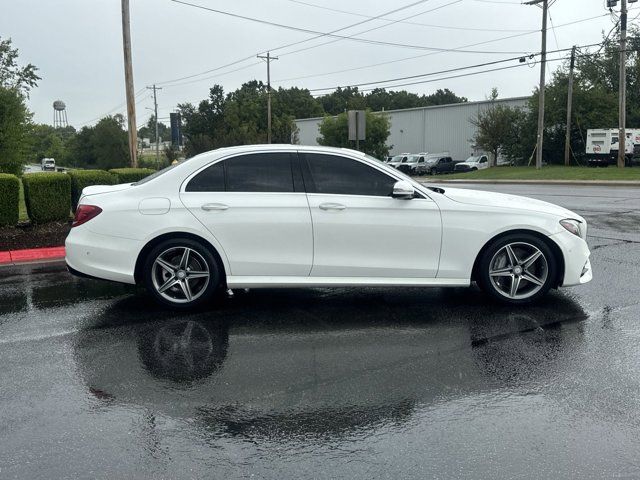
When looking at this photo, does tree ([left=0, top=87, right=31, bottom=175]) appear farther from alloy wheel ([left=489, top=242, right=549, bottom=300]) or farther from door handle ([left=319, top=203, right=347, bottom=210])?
alloy wheel ([left=489, top=242, right=549, bottom=300])

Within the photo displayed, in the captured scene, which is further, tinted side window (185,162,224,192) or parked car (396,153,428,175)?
parked car (396,153,428,175)

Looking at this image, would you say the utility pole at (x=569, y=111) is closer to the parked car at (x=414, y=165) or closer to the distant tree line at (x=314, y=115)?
the distant tree line at (x=314, y=115)

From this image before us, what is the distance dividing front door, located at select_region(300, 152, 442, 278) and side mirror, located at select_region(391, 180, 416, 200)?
0.07m

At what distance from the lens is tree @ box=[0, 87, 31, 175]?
2008 centimetres

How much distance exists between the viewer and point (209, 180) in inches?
231

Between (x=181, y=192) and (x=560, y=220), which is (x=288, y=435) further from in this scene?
(x=560, y=220)

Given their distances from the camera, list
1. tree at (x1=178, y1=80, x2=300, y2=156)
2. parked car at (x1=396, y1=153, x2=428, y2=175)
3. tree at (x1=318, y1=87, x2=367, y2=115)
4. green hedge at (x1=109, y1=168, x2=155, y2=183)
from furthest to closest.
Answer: tree at (x1=318, y1=87, x2=367, y2=115)
tree at (x1=178, y1=80, x2=300, y2=156)
parked car at (x1=396, y1=153, x2=428, y2=175)
green hedge at (x1=109, y1=168, x2=155, y2=183)

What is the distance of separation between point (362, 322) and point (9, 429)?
3002mm

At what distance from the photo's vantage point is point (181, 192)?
5.81 m

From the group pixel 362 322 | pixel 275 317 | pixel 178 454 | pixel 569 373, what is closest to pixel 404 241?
pixel 362 322

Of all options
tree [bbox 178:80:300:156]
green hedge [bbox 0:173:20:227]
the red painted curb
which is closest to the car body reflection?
the red painted curb

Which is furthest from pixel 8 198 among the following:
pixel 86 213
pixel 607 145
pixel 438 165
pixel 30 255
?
pixel 438 165

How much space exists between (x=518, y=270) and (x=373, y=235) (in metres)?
1.50

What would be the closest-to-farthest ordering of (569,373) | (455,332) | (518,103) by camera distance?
(569,373)
(455,332)
(518,103)
